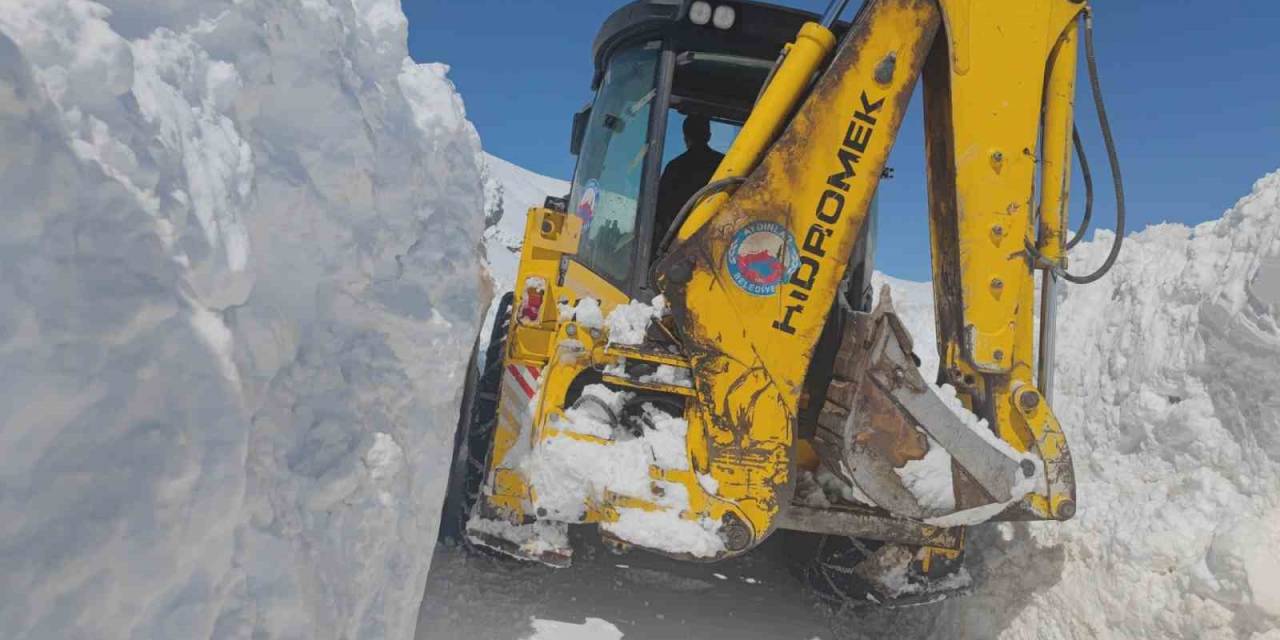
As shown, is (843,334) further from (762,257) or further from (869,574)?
(869,574)

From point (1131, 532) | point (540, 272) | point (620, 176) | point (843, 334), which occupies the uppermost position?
point (620, 176)

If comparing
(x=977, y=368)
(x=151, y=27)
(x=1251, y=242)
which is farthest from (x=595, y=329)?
(x=1251, y=242)

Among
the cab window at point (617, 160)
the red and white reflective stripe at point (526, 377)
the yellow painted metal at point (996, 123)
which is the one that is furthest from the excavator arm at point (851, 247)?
the red and white reflective stripe at point (526, 377)

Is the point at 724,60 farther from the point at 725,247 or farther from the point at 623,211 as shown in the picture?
the point at 725,247

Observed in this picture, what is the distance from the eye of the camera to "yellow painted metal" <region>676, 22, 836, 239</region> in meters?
2.88

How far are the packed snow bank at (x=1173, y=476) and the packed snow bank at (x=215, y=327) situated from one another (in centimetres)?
220

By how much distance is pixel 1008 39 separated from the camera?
108 inches

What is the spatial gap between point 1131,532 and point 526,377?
2.29 metres

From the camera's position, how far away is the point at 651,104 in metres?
3.37

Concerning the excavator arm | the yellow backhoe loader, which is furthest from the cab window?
the excavator arm

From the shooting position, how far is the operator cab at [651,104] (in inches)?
131

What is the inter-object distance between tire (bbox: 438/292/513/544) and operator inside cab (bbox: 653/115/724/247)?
1.05 m

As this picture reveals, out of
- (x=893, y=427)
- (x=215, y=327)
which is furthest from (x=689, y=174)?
(x=215, y=327)

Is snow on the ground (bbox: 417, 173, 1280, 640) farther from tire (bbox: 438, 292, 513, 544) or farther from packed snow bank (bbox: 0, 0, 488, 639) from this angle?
packed snow bank (bbox: 0, 0, 488, 639)
